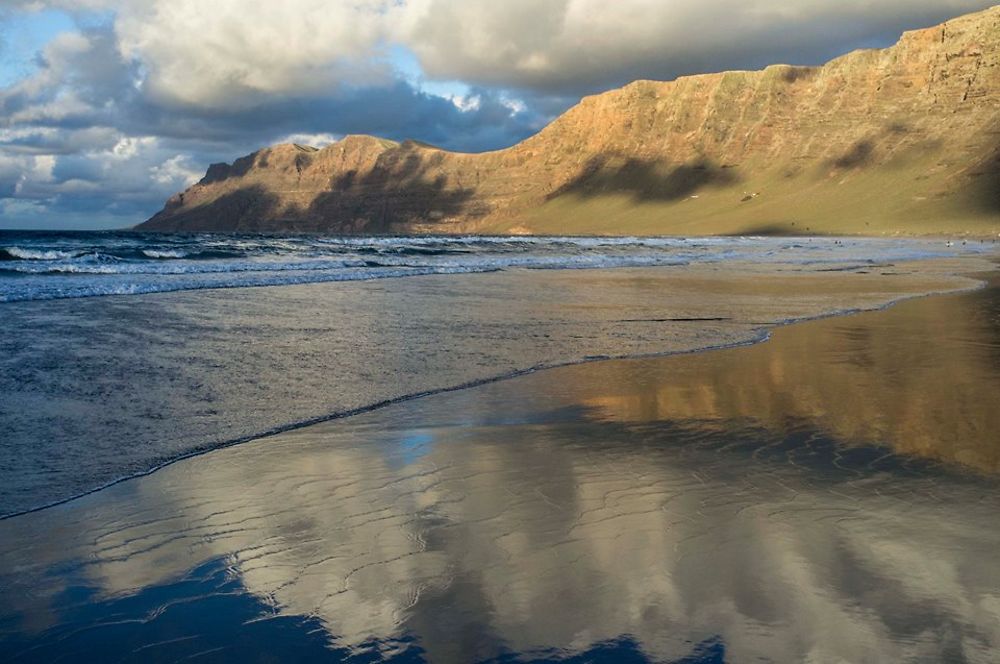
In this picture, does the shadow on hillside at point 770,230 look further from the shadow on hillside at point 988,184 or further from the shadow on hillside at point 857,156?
the shadow on hillside at point 857,156

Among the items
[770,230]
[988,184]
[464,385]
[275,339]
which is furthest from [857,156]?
[464,385]

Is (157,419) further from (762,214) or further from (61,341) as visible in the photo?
(762,214)

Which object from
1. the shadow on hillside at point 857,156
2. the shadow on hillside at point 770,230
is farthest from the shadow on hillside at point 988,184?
the shadow on hillside at point 857,156

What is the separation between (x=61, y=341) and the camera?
40.8ft

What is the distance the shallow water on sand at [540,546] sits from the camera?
3.49 m

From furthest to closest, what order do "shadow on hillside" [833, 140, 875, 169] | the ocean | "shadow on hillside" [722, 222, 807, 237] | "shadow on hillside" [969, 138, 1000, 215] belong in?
1. "shadow on hillside" [833, 140, 875, 169]
2. "shadow on hillside" [722, 222, 807, 237]
3. "shadow on hillside" [969, 138, 1000, 215]
4. the ocean

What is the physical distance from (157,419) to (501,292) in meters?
15.7

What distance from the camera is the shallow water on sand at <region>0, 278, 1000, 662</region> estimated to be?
3.49 meters

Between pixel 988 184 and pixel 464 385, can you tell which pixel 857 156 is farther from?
pixel 464 385

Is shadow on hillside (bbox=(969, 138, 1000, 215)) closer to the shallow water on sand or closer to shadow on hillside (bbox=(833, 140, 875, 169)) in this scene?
shadow on hillside (bbox=(833, 140, 875, 169))

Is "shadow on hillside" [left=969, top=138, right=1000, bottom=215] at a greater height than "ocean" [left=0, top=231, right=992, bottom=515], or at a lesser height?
greater

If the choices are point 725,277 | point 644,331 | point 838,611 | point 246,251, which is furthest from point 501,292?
point 246,251

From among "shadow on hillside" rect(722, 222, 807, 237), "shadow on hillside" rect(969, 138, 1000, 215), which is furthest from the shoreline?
"shadow on hillside" rect(722, 222, 807, 237)

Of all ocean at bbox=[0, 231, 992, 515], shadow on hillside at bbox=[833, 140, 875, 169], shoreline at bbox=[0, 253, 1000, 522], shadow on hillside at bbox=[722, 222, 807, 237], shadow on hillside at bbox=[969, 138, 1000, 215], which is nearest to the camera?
shoreline at bbox=[0, 253, 1000, 522]
